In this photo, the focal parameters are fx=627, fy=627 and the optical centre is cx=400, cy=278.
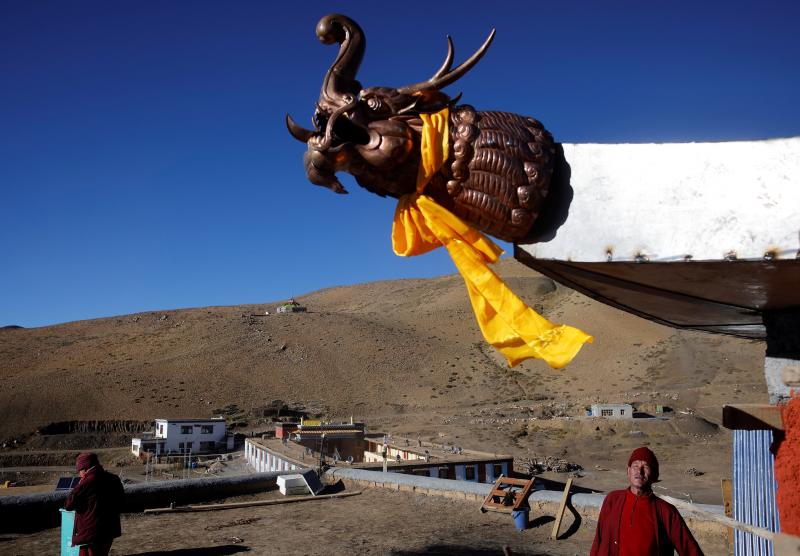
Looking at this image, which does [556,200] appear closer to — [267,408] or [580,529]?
[580,529]

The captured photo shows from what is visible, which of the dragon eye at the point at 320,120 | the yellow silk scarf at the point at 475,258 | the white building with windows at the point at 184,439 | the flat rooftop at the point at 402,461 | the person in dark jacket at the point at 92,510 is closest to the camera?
the yellow silk scarf at the point at 475,258

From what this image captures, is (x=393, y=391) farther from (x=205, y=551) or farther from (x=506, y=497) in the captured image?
(x=205, y=551)

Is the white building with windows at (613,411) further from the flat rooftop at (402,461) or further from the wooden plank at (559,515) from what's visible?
the wooden plank at (559,515)

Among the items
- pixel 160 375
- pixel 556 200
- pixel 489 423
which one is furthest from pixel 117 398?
pixel 556 200

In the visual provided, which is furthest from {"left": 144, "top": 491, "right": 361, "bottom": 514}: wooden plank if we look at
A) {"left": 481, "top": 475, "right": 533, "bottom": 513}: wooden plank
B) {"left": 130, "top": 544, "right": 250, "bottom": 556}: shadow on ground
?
{"left": 481, "top": 475, "right": 533, "bottom": 513}: wooden plank

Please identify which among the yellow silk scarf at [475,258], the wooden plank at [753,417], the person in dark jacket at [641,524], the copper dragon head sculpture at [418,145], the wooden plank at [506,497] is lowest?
the wooden plank at [506,497]

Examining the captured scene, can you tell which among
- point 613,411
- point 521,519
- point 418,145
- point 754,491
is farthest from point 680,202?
point 613,411

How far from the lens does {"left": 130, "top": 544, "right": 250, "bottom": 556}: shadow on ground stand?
331 inches

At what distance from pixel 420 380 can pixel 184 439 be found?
77.5 ft

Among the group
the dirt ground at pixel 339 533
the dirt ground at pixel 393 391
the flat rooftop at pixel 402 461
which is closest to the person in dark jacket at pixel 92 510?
the dirt ground at pixel 339 533

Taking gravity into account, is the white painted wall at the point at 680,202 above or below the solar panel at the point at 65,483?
above

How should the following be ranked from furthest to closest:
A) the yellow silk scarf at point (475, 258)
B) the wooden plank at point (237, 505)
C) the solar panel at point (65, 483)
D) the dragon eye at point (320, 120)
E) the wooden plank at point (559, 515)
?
the solar panel at point (65, 483) < the wooden plank at point (237, 505) < the wooden plank at point (559, 515) < the dragon eye at point (320, 120) < the yellow silk scarf at point (475, 258)

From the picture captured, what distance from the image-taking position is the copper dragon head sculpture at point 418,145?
2.87m

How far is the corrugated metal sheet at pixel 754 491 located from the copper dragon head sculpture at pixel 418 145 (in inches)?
96.6
